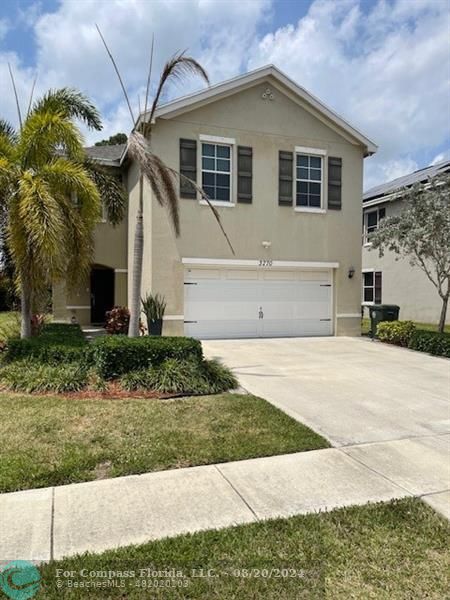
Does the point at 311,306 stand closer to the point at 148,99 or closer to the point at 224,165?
the point at 224,165

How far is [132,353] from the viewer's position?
307 inches

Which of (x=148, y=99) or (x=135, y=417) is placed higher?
(x=148, y=99)

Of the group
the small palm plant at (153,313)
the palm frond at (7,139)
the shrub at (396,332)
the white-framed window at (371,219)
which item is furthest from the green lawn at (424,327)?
the palm frond at (7,139)

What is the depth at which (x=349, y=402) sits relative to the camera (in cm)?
712

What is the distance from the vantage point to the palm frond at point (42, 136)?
9180 millimetres

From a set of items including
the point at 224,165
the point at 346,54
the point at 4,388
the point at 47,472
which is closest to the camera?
the point at 47,472

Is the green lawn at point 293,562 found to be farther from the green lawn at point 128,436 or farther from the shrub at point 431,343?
the shrub at point 431,343

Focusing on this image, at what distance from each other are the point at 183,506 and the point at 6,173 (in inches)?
298

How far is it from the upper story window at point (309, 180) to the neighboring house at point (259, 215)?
0.04 metres

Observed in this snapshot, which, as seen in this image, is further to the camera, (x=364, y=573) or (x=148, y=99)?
(x=148, y=99)

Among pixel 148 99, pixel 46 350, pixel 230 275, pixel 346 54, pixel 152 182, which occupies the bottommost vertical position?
pixel 46 350

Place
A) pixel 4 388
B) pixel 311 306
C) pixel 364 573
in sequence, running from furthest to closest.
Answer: pixel 311 306 → pixel 4 388 → pixel 364 573

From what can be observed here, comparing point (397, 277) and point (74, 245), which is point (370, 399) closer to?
point (74, 245)

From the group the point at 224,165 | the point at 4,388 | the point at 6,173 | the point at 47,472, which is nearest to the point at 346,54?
the point at 224,165
